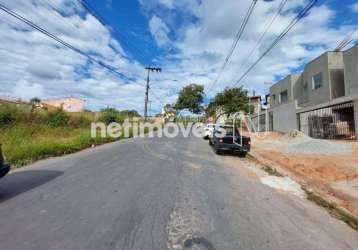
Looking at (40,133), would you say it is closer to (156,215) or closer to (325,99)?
(156,215)

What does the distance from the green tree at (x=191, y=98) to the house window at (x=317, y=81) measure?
5117 cm

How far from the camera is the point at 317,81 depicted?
926 inches

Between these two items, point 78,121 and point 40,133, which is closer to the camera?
point 40,133

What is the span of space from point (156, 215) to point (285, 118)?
23.7m

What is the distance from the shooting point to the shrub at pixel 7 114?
57.2ft

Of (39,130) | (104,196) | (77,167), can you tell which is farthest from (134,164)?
(39,130)

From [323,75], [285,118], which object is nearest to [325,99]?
[323,75]

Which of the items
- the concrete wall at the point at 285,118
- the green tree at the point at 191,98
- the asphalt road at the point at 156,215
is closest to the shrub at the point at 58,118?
the asphalt road at the point at 156,215

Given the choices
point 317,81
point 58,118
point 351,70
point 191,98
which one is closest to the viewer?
point 351,70

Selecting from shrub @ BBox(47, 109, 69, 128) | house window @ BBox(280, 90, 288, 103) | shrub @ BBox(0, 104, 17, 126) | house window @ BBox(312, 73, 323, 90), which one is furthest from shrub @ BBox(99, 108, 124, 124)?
house window @ BBox(312, 73, 323, 90)

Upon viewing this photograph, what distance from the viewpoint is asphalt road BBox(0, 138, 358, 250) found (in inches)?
131

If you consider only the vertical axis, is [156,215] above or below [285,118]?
below

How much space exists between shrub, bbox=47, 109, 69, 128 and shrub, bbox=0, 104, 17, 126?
3.37 meters

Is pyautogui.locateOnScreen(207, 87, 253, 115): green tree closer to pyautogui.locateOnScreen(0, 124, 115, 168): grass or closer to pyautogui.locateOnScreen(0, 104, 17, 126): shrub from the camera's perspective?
pyautogui.locateOnScreen(0, 124, 115, 168): grass
